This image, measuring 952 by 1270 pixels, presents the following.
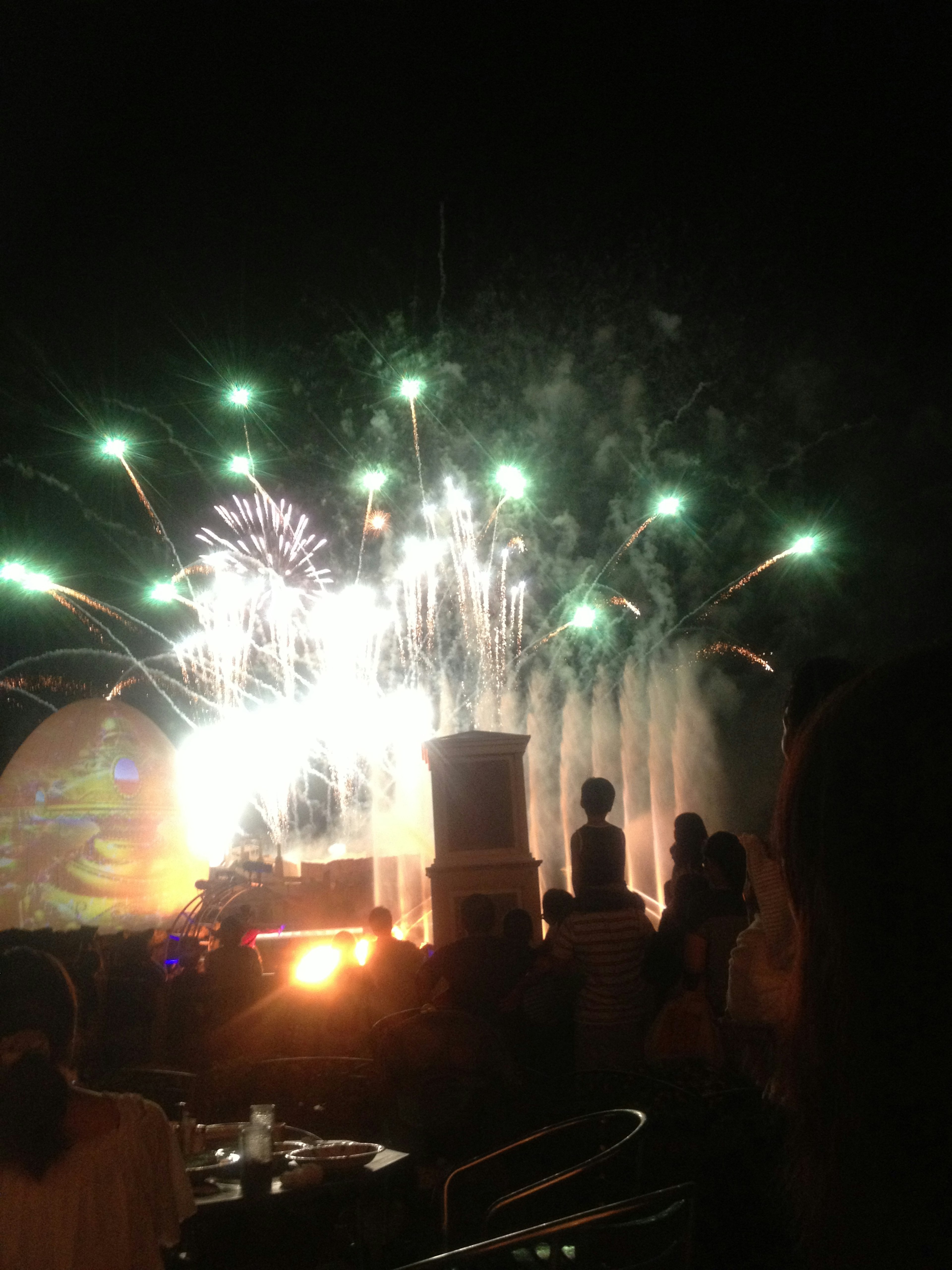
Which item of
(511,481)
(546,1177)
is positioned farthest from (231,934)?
(511,481)

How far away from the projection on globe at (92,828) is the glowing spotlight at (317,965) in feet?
88.5

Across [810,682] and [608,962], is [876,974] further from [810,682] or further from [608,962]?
[608,962]

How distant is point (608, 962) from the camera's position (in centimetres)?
485

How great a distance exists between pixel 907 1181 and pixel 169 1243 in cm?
313

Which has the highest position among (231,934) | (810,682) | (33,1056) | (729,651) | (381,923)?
(729,651)

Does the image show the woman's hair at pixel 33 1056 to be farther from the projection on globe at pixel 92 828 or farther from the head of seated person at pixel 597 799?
the projection on globe at pixel 92 828

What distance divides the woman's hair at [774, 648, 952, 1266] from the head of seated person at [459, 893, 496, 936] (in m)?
4.85

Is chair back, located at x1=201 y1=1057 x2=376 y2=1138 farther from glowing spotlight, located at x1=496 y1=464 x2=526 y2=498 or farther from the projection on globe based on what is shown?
the projection on globe

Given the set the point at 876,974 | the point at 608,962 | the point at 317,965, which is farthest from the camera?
the point at 317,965

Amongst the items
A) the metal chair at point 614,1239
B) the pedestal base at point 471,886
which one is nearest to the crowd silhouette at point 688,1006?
the metal chair at point 614,1239

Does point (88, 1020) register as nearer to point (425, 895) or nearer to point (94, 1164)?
point (94, 1164)

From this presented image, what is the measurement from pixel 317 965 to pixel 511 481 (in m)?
18.4

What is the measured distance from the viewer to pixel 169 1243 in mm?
3053

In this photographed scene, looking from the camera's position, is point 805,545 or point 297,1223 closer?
point 297,1223
